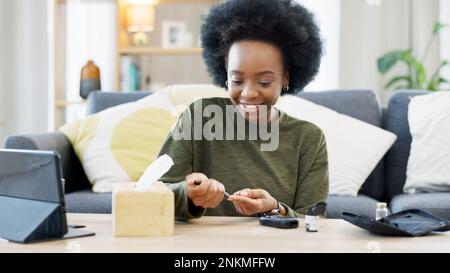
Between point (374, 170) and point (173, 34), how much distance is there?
6.03 feet

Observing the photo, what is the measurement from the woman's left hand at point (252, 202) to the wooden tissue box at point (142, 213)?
0.21 m

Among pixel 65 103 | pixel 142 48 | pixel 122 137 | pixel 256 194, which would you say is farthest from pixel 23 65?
pixel 256 194

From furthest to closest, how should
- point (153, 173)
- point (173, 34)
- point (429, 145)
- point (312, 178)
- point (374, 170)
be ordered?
point (173, 34) < point (374, 170) < point (429, 145) < point (312, 178) < point (153, 173)

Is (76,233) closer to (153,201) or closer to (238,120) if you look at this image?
(153,201)

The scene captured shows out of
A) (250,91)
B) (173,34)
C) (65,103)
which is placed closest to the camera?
(250,91)

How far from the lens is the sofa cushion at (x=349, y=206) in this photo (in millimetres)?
2229

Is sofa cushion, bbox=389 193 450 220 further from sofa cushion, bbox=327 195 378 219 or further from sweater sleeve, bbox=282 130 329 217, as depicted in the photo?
sweater sleeve, bbox=282 130 329 217

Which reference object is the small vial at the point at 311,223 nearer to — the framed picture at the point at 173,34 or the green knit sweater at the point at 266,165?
the green knit sweater at the point at 266,165

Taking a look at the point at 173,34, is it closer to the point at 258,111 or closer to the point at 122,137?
the point at 122,137

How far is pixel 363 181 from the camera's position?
2.54 meters

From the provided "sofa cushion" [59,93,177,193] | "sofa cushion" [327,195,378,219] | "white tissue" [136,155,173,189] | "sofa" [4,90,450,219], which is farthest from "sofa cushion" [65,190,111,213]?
"white tissue" [136,155,173,189]

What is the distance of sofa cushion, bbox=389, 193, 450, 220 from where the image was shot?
2186 millimetres

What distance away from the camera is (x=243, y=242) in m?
1.05

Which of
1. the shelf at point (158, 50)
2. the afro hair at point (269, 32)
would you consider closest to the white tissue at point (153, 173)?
the afro hair at point (269, 32)
